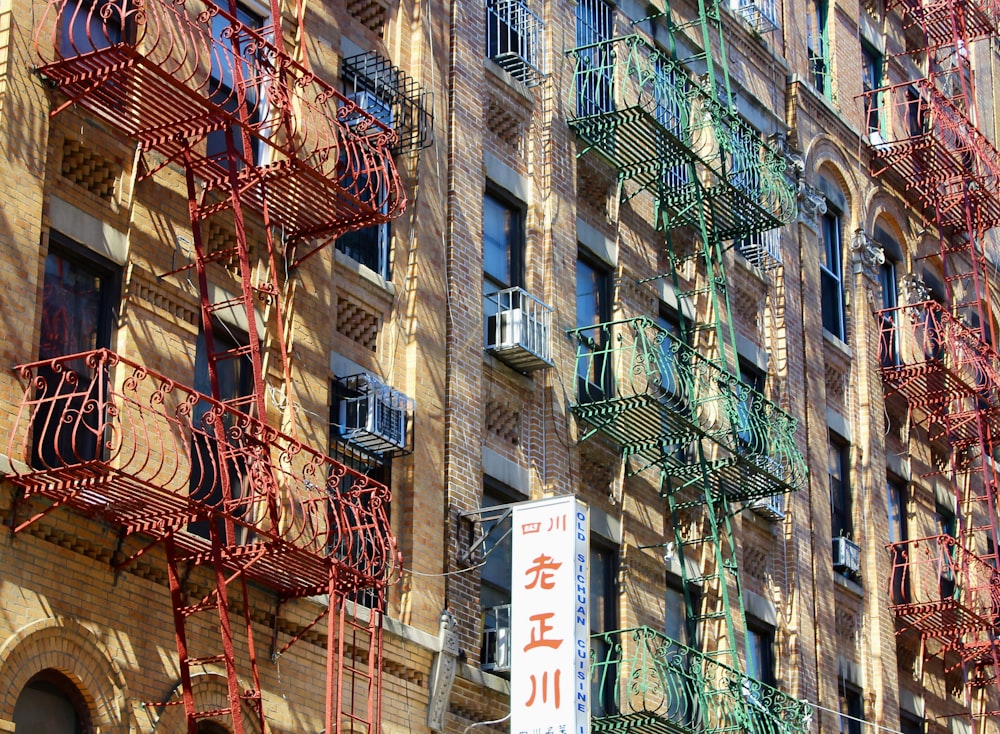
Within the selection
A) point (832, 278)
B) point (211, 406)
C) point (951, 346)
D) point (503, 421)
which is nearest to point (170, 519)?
point (211, 406)

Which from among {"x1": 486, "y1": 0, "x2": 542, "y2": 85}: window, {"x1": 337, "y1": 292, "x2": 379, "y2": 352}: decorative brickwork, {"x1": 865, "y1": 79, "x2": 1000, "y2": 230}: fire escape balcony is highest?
{"x1": 865, "y1": 79, "x2": 1000, "y2": 230}: fire escape balcony

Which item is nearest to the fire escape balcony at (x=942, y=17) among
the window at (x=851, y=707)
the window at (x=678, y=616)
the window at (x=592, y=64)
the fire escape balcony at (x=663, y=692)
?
the window at (x=592, y=64)

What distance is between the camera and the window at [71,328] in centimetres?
1898

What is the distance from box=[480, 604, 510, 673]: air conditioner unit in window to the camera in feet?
78.8

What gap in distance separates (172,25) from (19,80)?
235 centimetres

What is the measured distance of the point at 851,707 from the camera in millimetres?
33500

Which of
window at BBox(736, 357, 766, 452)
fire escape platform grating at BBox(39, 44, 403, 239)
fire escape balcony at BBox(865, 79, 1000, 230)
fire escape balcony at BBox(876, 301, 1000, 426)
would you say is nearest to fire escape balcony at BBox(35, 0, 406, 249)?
fire escape platform grating at BBox(39, 44, 403, 239)

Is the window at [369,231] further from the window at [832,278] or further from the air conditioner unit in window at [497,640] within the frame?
the window at [832,278]

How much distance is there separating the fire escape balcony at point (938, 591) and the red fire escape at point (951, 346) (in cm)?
3

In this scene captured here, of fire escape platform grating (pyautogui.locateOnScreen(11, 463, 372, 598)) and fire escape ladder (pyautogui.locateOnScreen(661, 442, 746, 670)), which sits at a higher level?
fire escape ladder (pyautogui.locateOnScreen(661, 442, 746, 670))

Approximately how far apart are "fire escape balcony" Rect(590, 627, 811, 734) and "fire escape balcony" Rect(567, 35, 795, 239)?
22.7 feet

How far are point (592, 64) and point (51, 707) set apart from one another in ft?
48.1

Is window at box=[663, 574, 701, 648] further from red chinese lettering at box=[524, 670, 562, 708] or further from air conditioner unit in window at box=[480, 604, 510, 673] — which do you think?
red chinese lettering at box=[524, 670, 562, 708]

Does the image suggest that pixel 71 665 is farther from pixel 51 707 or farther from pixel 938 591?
pixel 938 591
